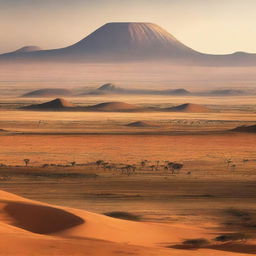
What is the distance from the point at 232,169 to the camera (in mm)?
40688

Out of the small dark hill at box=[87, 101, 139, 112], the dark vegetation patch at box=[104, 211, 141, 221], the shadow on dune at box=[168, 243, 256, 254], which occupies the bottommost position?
the small dark hill at box=[87, 101, 139, 112]

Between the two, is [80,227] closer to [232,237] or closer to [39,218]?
[39,218]

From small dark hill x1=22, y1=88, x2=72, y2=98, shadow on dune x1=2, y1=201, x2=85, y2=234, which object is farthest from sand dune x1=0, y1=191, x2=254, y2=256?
small dark hill x1=22, y1=88, x2=72, y2=98

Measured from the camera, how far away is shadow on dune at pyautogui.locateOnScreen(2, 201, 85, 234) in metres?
21.2

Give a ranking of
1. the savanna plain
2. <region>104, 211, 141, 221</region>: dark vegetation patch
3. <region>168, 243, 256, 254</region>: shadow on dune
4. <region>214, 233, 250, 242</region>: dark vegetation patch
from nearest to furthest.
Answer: <region>168, 243, 256, 254</region>: shadow on dune < the savanna plain < <region>214, 233, 250, 242</region>: dark vegetation patch < <region>104, 211, 141, 221</region>: dark vegetation patch

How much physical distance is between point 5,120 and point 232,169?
47.2m

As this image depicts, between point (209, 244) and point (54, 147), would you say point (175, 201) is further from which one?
point (54, 147)

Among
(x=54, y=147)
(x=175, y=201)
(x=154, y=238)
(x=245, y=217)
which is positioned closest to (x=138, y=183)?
(x=175, y=201)

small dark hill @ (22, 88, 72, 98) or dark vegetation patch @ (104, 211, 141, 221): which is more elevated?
small dark hill @ (22, 88, 72, 98)

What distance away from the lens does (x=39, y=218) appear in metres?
21.8

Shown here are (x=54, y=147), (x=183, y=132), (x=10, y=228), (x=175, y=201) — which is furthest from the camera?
(x=183, y=132)

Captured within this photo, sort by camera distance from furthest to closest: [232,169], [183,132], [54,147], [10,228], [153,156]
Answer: [183,132], [54,147], [153,156], [232,169], [10,228]

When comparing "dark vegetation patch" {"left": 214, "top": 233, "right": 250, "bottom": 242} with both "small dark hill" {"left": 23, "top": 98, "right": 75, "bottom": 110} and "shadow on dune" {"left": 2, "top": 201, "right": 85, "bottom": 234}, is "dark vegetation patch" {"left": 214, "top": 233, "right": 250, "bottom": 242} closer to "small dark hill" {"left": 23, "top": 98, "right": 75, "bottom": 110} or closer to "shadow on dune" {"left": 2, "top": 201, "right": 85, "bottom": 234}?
"shadow on dune" {"left": 2, "top": 201, "right": 85, "bottom": 234}

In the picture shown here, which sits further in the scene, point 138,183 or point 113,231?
point 138,183
